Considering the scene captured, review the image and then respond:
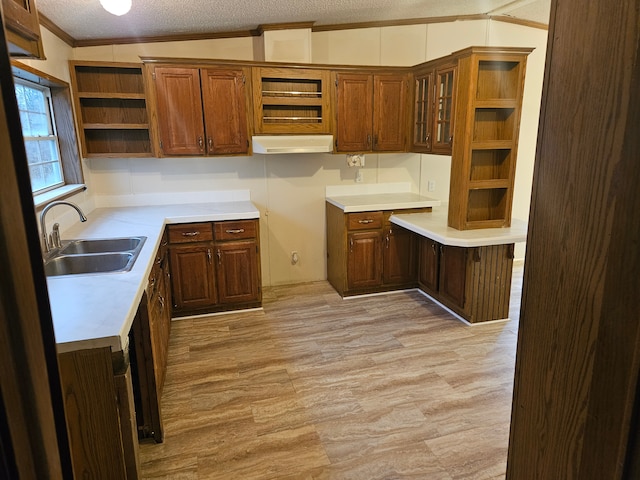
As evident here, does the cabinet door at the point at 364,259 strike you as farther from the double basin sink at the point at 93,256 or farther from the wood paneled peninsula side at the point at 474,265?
the double basin sink at the point at 93,256

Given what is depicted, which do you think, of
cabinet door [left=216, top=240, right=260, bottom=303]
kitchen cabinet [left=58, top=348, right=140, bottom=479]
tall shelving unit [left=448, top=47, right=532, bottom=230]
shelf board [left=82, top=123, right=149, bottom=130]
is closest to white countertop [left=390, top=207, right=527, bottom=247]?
tall shelving unit [left=448, top=47, right=532, bottom=230]

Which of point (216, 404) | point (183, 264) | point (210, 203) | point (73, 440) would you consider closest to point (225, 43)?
point (210, 203)

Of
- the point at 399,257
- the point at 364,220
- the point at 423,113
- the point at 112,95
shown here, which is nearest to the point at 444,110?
the point at 423,113

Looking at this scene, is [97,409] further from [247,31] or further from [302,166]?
[247,31]

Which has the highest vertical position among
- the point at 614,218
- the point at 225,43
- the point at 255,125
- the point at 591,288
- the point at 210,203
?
the point at 225,43

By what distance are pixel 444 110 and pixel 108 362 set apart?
10.7 ft

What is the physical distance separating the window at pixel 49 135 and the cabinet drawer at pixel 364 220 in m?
2.35

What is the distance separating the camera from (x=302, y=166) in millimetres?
4488

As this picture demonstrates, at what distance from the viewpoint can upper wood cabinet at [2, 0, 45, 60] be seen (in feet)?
4.00

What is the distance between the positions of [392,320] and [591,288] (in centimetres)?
307

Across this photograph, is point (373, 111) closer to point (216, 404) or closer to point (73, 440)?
point (216, 404)

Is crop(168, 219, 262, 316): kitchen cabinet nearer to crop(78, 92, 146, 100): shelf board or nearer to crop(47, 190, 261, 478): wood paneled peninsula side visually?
crop(47, 190, 261, 478): wood paneled peninsula side

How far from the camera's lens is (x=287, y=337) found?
11.4ft

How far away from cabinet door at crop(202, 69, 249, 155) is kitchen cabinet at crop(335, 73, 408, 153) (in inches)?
35.2
